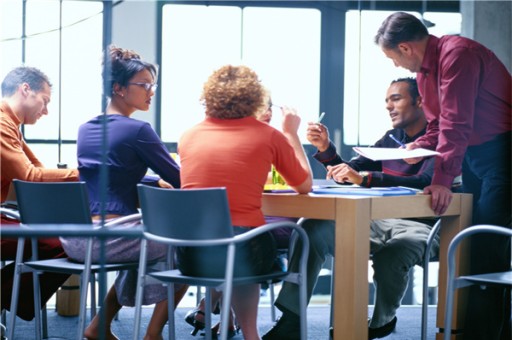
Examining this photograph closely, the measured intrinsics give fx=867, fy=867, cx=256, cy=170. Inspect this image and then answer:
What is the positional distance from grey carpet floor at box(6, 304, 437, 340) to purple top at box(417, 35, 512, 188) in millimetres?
1203

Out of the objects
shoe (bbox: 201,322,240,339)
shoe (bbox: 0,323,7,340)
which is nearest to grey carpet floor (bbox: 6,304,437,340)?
shoe (bbox: 201,322,240,339)

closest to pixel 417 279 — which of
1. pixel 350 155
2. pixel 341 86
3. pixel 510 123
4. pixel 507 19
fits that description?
pixel 350 155

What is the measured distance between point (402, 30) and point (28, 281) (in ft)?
5.80

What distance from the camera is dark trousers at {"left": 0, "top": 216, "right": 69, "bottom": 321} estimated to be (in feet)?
11.2

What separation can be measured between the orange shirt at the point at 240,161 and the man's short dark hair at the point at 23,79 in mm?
1294

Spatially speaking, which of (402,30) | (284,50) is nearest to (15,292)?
(402,30)

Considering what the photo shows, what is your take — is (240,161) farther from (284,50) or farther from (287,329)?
(284,50)

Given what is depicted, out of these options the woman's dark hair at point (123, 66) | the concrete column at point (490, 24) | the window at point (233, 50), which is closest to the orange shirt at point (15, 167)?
the woman's dark hair at point (123, 66)

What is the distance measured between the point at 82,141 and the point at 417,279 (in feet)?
12.3

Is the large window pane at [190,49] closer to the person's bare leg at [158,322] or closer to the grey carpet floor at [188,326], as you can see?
the grey carpet floor at [188,326]

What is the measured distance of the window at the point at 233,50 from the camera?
6.34 meters

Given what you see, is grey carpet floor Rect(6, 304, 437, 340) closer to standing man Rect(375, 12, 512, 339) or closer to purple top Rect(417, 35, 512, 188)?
standing man Rect(375, 12, 512, 339)

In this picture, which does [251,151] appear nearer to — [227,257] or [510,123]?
[227,257]

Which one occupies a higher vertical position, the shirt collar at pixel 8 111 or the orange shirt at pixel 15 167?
the shirt collar at pixel 8 111
